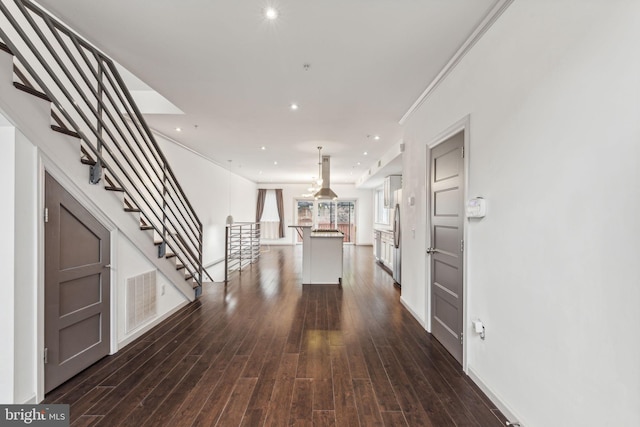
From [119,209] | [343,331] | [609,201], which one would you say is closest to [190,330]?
[119,209]

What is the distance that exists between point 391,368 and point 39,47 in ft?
14.2

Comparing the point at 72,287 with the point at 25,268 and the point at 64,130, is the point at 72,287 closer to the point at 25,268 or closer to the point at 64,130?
the point at 25,268

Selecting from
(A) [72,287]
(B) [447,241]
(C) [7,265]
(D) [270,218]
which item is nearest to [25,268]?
(C) [7,265]

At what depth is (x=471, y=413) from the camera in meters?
1.94

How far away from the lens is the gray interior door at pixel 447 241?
2.57 m

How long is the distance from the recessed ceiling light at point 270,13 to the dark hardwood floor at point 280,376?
2869mm

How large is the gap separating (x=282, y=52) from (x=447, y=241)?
7.98 feet

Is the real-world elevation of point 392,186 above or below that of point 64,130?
above

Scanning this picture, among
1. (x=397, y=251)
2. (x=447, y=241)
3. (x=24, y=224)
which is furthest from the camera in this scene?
(x=397, y=251)

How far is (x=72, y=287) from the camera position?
232 centimetres

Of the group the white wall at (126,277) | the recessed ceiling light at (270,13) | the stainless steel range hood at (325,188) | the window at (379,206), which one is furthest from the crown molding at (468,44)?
the window at (379,206)

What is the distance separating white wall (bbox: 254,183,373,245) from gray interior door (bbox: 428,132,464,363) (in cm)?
869

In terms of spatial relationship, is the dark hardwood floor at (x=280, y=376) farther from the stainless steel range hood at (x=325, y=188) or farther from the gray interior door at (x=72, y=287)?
the stainless steel range hood at (x=325, y=188)

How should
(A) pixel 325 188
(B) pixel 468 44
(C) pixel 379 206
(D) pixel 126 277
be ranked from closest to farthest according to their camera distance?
(B) pixel 468 44 < (D) pixel 126 277 < (A) pixel 325 188 < (C) pixel 379 206
